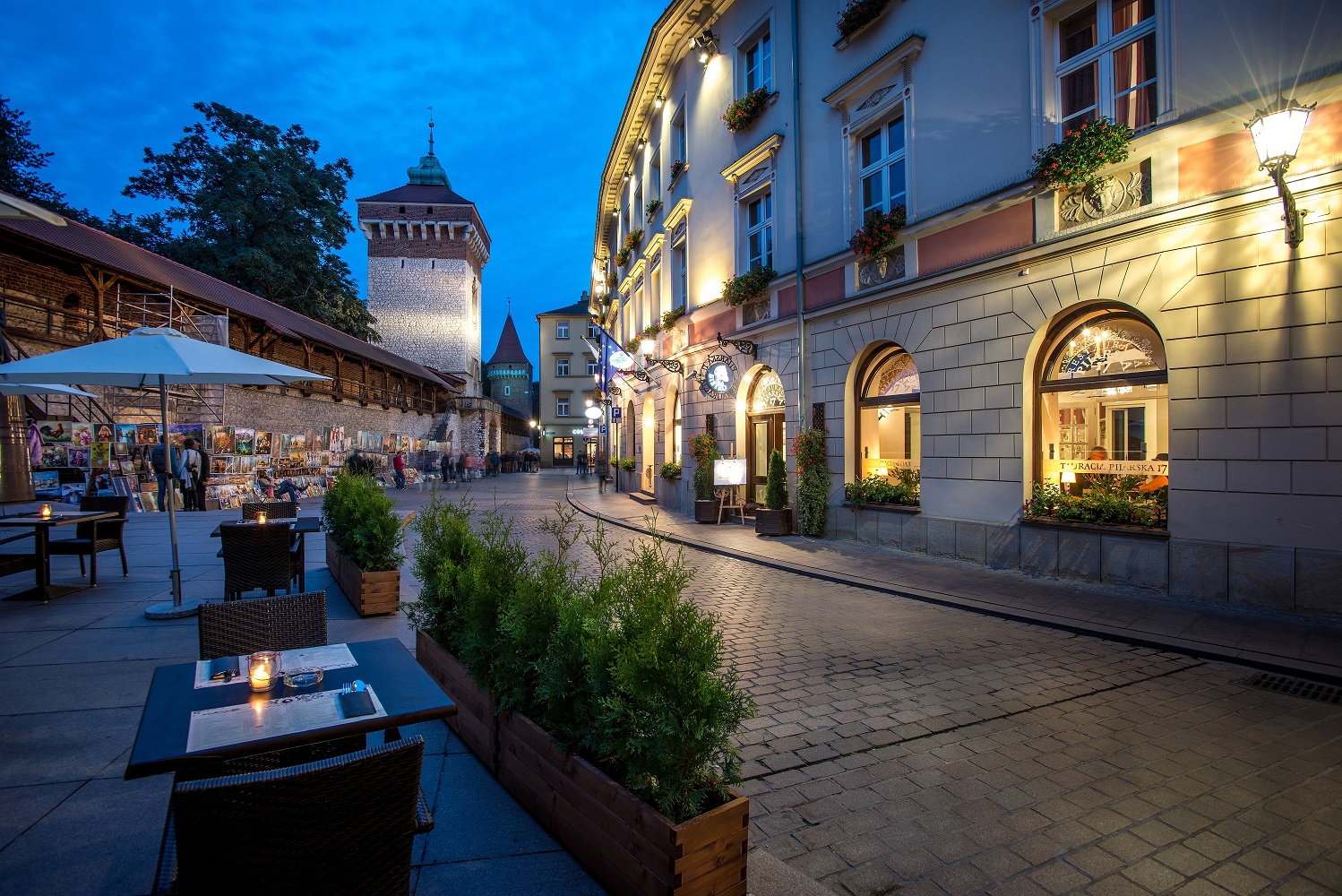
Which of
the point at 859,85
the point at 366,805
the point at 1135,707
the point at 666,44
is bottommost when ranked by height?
the point at 1135,707

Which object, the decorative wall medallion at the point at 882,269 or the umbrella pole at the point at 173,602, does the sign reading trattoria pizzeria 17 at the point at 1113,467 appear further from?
the umbrella pole at the point at 173,602

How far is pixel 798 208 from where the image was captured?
494 inches

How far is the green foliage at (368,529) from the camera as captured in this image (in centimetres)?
643

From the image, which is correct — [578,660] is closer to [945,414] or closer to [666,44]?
[945,414]

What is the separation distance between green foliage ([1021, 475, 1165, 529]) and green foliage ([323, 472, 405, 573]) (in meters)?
7.78

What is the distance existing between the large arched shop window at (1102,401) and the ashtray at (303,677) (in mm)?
8578

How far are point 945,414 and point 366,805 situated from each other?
31.3ft

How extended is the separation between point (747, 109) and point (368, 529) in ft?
39.6

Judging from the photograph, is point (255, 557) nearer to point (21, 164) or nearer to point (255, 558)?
point (255, 558)

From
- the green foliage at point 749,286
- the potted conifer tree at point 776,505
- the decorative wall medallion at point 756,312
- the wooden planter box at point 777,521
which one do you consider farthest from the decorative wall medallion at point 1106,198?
the wooden planter box at point 777,521

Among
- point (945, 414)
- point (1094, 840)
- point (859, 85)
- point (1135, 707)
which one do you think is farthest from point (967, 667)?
point (859, 85)

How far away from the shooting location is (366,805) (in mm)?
1613

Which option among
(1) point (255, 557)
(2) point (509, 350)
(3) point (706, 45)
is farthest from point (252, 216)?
(2) point (509, 350)

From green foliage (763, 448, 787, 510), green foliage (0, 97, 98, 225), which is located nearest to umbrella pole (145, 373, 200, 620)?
green foliage (763, 448, 787, 510)
